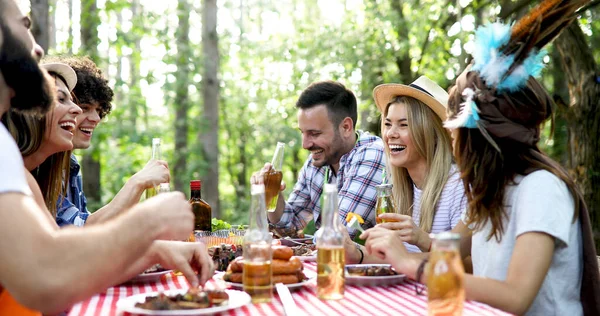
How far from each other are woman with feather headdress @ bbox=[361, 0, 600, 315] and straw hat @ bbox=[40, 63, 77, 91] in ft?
6.93

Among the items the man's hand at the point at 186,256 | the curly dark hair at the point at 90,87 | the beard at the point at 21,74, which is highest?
the curly dark hair at the point at 90,87

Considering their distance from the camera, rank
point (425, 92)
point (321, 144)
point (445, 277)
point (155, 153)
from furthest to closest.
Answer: point (321, 144) < point (425, 92) < point (155, 153) < point (445, 277)

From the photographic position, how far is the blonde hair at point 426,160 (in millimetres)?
3426

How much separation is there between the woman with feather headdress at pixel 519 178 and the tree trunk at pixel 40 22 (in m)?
4.09

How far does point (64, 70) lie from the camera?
3576mm

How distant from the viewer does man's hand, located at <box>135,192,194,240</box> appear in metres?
1.52

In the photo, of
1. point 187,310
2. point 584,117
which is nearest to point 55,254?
point 187,310

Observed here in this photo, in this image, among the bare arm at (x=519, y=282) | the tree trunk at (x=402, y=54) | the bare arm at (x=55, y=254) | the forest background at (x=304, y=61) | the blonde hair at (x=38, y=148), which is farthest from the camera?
the tree trunk at (x=402, y=54)

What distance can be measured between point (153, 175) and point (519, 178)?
5.94 feet

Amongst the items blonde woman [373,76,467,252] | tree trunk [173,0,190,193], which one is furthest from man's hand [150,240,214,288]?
tree trunk [173,0,190,193]

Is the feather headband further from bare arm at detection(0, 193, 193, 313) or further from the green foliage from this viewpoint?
the green foliage

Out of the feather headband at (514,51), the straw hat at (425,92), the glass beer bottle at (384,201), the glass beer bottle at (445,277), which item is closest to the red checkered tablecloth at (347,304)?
the glass beer bottle at (445,277)

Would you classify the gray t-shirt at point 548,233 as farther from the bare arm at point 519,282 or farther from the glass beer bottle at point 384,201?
the glass beer bottle at point 384,201

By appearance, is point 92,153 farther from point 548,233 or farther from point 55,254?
point 55,254
